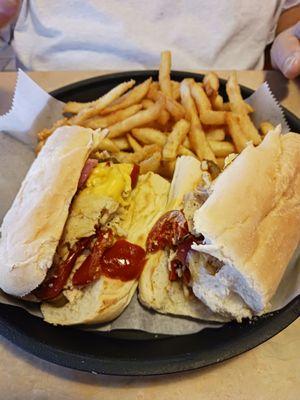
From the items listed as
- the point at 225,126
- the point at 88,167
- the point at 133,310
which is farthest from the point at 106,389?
the point at 225,126

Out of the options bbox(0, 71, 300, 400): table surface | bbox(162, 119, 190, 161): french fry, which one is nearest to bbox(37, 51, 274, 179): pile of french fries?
bbox(162, 119, 190, 161): french fry

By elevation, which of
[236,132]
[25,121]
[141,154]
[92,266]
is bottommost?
[25,121]

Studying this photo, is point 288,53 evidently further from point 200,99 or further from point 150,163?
point 150,163

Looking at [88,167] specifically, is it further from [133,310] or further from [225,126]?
[225,126]

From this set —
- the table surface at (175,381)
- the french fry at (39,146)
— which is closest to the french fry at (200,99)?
the french fry at (39,146)

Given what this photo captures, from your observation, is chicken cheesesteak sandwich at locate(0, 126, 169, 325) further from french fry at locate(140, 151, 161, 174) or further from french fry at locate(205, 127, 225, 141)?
french fry at locate(205, 127, 225, 141)

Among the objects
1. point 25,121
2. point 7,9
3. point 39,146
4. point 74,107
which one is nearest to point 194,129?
point 74,107
